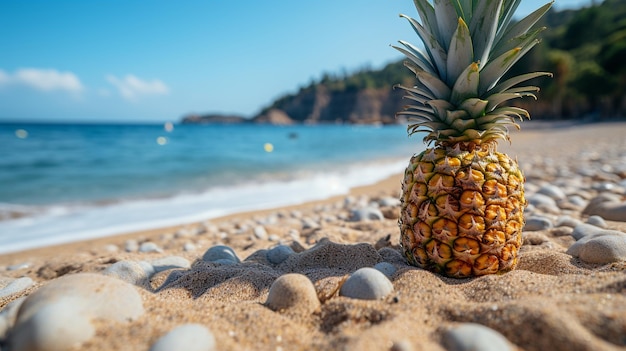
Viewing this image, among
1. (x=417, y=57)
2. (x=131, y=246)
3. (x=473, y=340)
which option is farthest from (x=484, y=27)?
(x=131, y=246)

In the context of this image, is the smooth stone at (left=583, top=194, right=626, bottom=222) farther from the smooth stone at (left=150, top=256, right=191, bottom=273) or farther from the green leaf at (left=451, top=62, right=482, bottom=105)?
the smooth stone at (left=150, top=256, right=191, bottom=273)

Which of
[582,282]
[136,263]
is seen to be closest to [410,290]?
[582,282]

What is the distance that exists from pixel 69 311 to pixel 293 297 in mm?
997

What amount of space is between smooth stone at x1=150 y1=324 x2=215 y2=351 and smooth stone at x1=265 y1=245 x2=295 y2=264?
1637 millimetres

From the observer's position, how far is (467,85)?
7.51 feet

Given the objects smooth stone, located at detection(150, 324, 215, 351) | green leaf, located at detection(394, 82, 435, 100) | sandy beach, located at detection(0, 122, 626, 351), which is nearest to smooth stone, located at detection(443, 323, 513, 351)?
sandy beach, located at detection(0, 122, 626, 351)

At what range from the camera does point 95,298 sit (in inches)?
63.7

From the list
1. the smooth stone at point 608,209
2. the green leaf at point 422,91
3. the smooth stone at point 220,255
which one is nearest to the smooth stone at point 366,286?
the green leaf at point 422,91

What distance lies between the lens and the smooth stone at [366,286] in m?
1.90

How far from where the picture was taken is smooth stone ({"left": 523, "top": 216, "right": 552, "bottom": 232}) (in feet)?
11.7

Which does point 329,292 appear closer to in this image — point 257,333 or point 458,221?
point 257,333

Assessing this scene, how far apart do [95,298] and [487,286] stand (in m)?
2.05

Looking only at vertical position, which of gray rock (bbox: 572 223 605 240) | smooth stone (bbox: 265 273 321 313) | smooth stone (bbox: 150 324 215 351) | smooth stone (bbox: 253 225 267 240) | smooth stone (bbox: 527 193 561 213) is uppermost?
smooth stone (bbox: 150 324 215 351)

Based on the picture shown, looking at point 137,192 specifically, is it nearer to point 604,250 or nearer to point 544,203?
point 544,203
